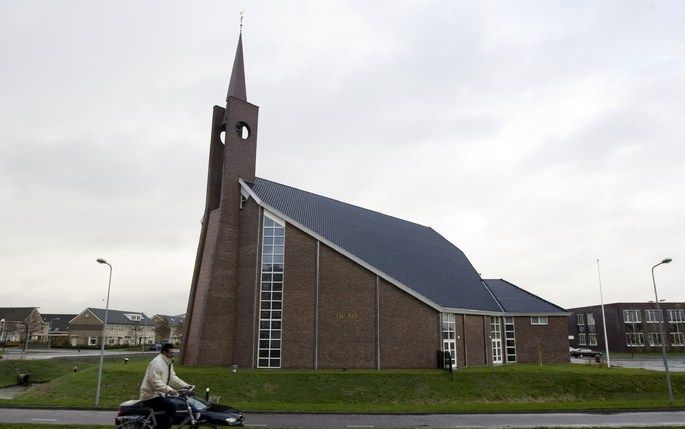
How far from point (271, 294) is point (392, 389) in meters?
9.84

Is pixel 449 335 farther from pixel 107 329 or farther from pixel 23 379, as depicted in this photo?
pixel 107 329

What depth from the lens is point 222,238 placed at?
33531mm

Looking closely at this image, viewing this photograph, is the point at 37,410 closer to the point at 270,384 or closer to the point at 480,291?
the point at 270,384

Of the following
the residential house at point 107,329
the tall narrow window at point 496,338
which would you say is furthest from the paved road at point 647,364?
the residential house at point 107,329

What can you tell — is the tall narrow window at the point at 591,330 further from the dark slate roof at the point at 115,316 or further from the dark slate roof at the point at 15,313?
the dark slate roof at the point at 15,313

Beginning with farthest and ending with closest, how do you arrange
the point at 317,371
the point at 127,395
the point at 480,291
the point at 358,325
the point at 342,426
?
the point at 480,291, the point at 358,325, the point at 317,371, the point at 127,395, the point at 342,426

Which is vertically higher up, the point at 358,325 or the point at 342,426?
the point at 358,325

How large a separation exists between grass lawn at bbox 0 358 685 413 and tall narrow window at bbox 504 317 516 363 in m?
8.53

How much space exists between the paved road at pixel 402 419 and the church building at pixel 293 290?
34.7 ft

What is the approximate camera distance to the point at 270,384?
26703 millimetres

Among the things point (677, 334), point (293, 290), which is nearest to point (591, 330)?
point (677, 334)

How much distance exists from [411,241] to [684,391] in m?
21.8

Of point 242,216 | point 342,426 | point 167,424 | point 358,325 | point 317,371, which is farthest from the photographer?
point 242,216

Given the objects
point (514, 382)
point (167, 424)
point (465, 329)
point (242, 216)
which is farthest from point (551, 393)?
point (167, 424)
